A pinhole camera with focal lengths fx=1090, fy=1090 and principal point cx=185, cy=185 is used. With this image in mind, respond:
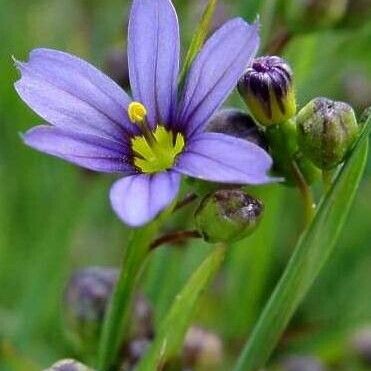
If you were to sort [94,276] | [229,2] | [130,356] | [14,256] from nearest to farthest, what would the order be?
[130,356] → [94,276] → [14,256] → [229,2]

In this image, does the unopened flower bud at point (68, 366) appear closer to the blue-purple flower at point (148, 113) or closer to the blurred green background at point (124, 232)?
the blue-purple flower at point (148, 113)

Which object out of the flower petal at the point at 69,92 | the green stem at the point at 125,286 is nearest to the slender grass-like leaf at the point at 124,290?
the green stem at the point at 125,286

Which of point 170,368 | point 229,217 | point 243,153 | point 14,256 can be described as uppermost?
point 243,153

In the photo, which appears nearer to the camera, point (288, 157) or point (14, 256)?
point (288, 157)

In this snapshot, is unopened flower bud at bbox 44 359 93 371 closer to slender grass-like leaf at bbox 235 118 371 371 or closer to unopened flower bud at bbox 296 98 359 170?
slender grass-like leaf at bbox 235 118 371 371

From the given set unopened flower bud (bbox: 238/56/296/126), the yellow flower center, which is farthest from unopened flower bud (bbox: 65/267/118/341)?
unopened flower bud (bbox: 238/56/296/126)

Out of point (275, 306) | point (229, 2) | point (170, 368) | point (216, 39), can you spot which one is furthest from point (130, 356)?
point (229, 2)

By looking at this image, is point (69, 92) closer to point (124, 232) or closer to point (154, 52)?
point (154, 52)

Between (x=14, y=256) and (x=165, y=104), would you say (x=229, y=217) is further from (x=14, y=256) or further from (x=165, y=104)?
(x=14, y=256)
